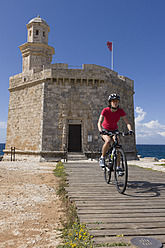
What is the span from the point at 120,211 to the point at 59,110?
48.9ft

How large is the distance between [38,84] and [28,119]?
11.1 ft

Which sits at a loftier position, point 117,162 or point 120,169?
point 117,162

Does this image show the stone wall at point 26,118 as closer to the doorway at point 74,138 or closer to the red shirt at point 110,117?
the doorway at point 74,138

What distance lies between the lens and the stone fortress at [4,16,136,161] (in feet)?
56.6

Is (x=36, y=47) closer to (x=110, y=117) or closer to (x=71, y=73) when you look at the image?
(x=71, y=73)

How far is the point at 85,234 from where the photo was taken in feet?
8.25

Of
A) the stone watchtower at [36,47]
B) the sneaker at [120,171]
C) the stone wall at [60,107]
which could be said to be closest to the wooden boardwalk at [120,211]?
the sneaker at [120,171]

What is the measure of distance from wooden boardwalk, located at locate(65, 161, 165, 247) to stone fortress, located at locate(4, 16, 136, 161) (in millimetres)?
12271

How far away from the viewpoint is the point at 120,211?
328 centimetres

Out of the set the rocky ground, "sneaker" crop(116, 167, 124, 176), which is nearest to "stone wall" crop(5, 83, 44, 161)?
the rocky ground

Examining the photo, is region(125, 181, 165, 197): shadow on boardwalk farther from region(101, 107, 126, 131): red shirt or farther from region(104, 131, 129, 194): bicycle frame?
region(101, 107, 126, 131): red shirt

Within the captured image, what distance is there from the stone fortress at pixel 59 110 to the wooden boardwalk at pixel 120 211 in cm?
1227

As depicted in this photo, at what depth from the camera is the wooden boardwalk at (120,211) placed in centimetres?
254

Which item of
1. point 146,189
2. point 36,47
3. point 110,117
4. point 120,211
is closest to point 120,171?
point 146,189
